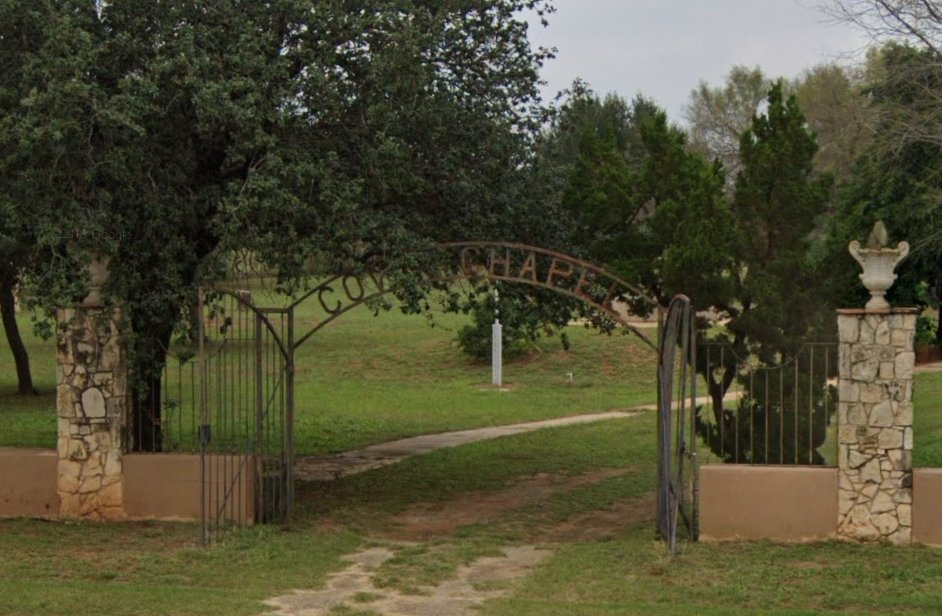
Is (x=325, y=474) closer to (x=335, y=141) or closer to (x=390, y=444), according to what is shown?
(x=390, y=444)

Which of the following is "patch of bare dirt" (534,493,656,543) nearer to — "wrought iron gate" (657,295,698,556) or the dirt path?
"wrought iron gate" (657,295,698,556)

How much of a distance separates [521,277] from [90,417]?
15.0ft

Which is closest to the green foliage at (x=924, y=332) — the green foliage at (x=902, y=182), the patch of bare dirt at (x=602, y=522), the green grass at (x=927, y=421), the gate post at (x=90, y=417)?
the green foliage at (x=902, y=182)

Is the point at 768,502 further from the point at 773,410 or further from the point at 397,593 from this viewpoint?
the point at 397,593

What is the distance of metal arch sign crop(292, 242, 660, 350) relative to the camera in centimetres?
1268

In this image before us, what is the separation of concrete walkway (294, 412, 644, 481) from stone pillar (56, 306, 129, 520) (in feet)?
12.5

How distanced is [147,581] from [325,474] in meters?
6.61

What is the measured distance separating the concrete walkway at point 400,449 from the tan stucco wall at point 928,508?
25.2 ft

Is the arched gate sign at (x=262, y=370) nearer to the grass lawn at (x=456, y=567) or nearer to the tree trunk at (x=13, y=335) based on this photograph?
the grass lawn at (x=456, y=567)

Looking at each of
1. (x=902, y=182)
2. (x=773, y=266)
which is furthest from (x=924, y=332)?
(x=773, y=266)

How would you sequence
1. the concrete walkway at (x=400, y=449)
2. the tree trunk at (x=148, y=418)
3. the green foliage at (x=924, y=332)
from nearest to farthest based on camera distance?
the tree trunk at (x=148, y=418), the concrete walkway at (x=400, y=449), the green foliage at (x=924, y=332)

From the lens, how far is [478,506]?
14.7 meters

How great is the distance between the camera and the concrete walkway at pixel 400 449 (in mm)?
17297

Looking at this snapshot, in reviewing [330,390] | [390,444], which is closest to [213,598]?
[390,444]
